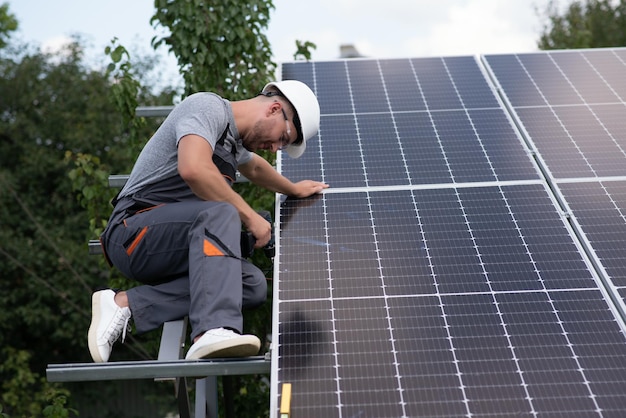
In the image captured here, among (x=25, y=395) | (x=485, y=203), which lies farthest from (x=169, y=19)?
(x=25, y=395)

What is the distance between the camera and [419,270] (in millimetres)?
4613

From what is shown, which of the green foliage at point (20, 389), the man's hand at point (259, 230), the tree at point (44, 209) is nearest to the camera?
the man's hand at point (259, 230)

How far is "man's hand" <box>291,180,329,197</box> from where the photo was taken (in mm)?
5344

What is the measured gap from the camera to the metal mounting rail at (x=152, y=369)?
397 centimetres

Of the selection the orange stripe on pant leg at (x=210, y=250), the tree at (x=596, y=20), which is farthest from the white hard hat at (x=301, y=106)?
the tree at (x=596, y=20)

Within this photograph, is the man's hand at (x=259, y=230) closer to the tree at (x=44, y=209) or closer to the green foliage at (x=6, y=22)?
the tree at (x=44, y=209)

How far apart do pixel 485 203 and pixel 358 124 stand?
4.61ft

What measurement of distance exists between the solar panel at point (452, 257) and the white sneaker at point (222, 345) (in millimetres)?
153

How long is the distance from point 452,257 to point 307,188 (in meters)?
1.15

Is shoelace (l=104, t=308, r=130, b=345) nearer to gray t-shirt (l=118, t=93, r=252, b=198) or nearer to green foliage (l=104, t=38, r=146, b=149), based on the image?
gray t-shirt (l=118, t=93, r=252, b=198)

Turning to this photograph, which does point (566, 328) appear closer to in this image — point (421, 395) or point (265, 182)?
point (421, 395)

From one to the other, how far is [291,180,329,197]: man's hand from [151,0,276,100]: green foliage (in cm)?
231

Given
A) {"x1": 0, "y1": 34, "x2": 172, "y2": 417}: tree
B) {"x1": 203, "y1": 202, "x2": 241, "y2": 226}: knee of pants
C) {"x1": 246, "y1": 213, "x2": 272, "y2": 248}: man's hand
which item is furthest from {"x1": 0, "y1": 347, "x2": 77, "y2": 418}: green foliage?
{"x1": 203, "y1": 202, "x2": 241, "y2": 226}: knee of pants

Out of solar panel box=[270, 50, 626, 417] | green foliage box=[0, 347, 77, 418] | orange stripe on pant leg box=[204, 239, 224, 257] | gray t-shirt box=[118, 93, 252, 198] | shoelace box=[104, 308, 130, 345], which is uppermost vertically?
gray t-shirt box=[118, 93, 252, 198]
